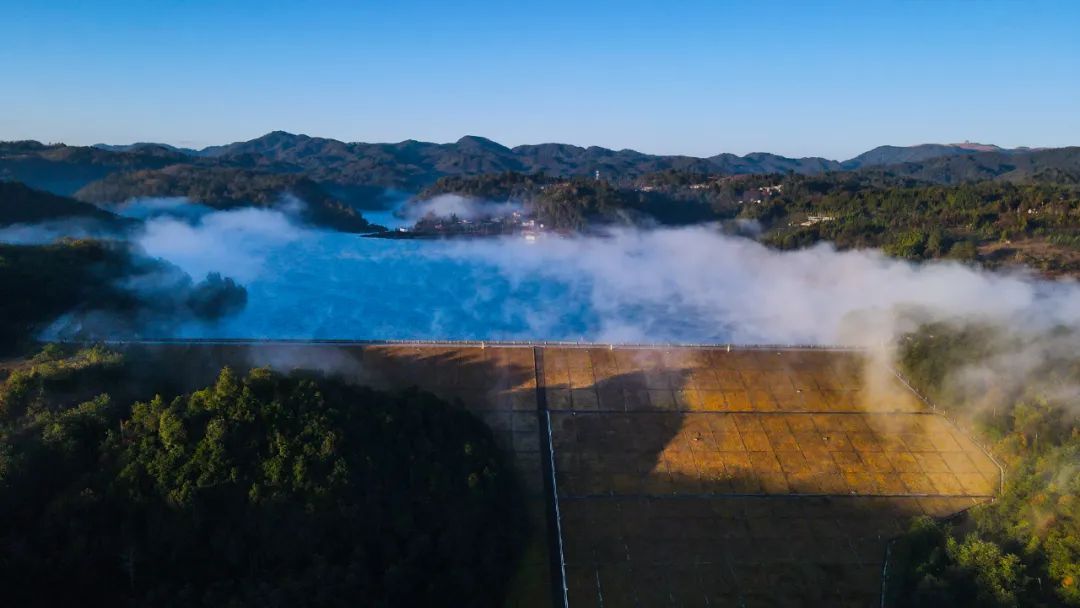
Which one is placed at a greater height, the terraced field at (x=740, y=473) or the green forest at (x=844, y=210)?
the green forest at (x=844, y=210)

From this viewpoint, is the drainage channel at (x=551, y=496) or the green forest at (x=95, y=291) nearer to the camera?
the drainage channel at (x=551, y=496)

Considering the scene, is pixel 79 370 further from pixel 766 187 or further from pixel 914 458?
pixel 766 187

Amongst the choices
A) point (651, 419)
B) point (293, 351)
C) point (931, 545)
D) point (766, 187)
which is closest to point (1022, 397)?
point (931, 545)

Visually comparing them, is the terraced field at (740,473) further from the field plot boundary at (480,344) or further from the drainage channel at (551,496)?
the field plot boundary at (480,344)

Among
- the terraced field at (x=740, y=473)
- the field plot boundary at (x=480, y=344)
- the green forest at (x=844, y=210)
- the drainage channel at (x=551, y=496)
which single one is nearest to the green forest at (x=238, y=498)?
the drainage channel at (x=551, y=496)

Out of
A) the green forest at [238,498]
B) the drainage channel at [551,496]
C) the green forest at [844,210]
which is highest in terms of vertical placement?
the green forest at [844,210]

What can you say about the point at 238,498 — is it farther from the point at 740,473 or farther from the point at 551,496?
the point at 740,473
